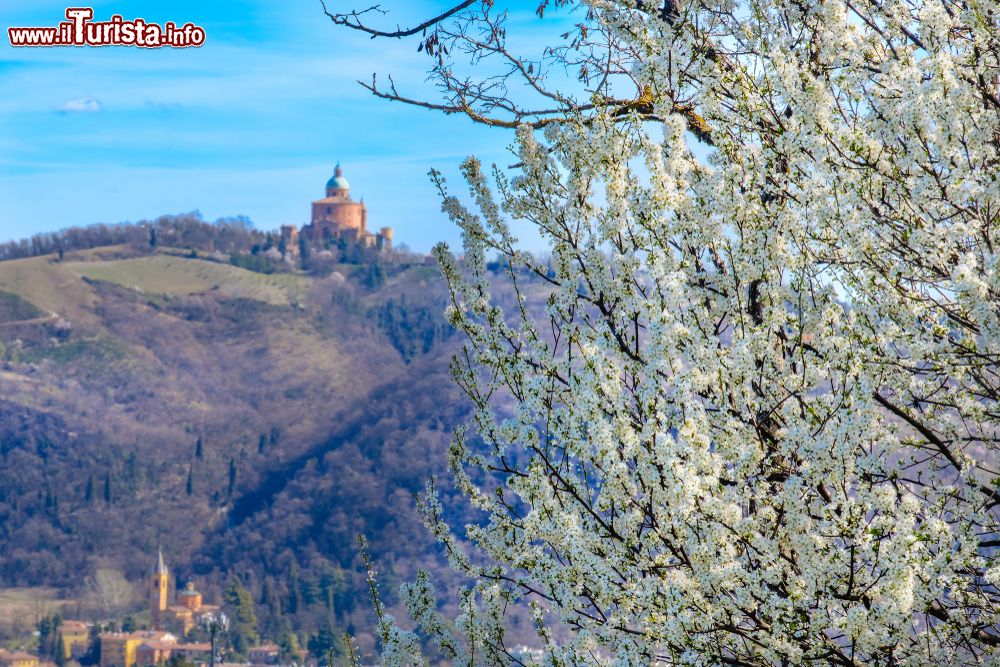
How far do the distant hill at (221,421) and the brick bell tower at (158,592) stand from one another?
615cm

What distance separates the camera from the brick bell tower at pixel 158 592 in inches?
4702

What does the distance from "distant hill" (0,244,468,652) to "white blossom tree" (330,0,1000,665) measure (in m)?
105

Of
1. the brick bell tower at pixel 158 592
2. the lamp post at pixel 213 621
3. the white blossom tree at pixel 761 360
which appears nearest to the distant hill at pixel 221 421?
the lamp post at pixel 213 621

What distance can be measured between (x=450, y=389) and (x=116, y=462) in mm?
40883

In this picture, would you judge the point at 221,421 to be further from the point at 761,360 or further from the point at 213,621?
the point at 761,360

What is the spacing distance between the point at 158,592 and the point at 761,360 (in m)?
125

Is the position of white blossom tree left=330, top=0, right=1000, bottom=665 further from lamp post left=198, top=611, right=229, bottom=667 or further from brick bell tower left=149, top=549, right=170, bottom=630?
brick bell tower left=149, top=549, right=170, bottom=630

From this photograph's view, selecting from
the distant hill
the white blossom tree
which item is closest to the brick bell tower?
the distant hill

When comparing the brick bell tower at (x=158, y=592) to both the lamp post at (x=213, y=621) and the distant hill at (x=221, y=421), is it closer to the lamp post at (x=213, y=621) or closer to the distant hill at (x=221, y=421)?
the lamp post at (x=213, y=621)

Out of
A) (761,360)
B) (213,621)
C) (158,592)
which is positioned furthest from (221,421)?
(761,360)

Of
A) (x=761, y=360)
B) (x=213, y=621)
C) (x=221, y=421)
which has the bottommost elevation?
(x=213, y=621)

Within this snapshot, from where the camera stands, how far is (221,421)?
162125 millimetres

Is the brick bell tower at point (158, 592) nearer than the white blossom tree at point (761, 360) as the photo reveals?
No

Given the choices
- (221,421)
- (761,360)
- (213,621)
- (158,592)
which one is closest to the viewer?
(761,360)
